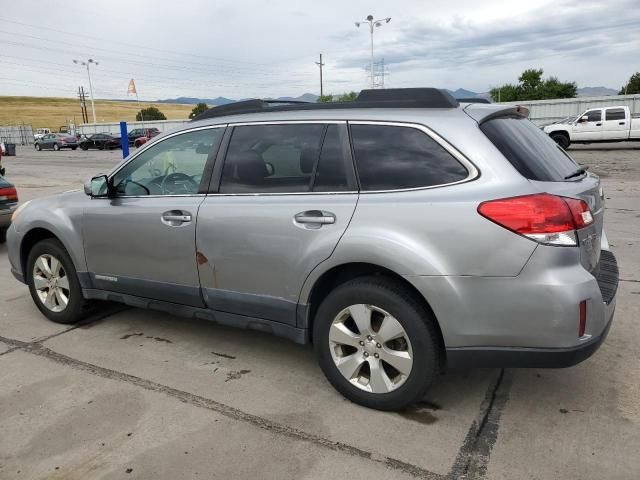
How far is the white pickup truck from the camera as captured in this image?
21922 mm

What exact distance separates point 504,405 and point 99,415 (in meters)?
2.31

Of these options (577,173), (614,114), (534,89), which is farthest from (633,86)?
(577,173)

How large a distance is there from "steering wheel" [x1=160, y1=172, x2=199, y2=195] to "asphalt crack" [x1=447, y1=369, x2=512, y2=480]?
7.45ft

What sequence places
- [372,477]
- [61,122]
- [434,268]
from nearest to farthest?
[372,477]
[434,268]
[61,122]

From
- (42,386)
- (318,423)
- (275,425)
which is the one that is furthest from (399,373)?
(42,386)

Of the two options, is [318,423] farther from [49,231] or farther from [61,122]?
[61,122]

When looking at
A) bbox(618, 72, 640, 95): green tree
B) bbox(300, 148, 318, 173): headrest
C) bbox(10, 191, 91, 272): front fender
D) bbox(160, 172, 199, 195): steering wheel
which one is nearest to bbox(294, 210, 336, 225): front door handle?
bbox(300, 148, 318, 173): headrest

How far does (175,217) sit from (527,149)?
2.23 m

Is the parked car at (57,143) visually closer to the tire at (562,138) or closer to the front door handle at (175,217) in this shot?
the tire at (562,138)

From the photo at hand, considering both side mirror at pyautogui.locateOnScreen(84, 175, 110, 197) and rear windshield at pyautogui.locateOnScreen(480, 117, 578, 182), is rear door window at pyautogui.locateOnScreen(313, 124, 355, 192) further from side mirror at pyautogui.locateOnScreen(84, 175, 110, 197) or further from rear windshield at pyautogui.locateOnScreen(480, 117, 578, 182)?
side mirror at pyautogui.locateOnScreen(84, 175, 110, 197)

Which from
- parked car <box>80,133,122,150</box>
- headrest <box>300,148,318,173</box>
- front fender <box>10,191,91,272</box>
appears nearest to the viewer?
headrest <box>300,148,318,173</box>

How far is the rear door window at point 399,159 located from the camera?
2873 mm

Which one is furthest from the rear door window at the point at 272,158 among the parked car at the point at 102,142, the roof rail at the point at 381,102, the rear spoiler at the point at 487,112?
the parked car at the point at 102,142

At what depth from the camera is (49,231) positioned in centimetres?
457
